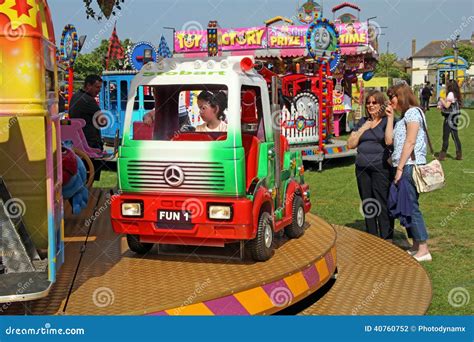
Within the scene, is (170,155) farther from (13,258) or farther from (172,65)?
(13,258)

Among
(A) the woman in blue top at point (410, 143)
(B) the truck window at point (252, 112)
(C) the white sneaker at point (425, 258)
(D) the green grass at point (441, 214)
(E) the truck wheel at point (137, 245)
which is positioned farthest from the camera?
(C) the white sneaker at point (425, 258)

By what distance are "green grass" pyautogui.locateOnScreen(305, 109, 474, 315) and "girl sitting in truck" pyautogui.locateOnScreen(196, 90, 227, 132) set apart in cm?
237

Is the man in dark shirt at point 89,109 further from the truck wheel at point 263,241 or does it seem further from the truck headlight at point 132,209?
the truck wheel at point 263,241

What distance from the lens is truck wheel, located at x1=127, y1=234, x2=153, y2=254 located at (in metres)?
4.89

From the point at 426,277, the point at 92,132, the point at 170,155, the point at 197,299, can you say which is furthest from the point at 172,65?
the point at 92,132

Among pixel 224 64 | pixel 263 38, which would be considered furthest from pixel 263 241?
pixel 263 38

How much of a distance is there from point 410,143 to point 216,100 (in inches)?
83.3

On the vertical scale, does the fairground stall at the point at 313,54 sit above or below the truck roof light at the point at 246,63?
above

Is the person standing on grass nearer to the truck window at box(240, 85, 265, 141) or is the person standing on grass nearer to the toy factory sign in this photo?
the toy factory sign

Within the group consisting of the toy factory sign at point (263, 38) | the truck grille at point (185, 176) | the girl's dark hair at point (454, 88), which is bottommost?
the truck grille at point (185, 176)

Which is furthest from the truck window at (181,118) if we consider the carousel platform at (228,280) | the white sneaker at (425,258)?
the white sneaker at (425,258)

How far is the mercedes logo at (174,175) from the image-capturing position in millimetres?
4574

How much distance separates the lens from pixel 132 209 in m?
4.70

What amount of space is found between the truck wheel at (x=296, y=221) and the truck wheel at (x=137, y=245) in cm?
130
